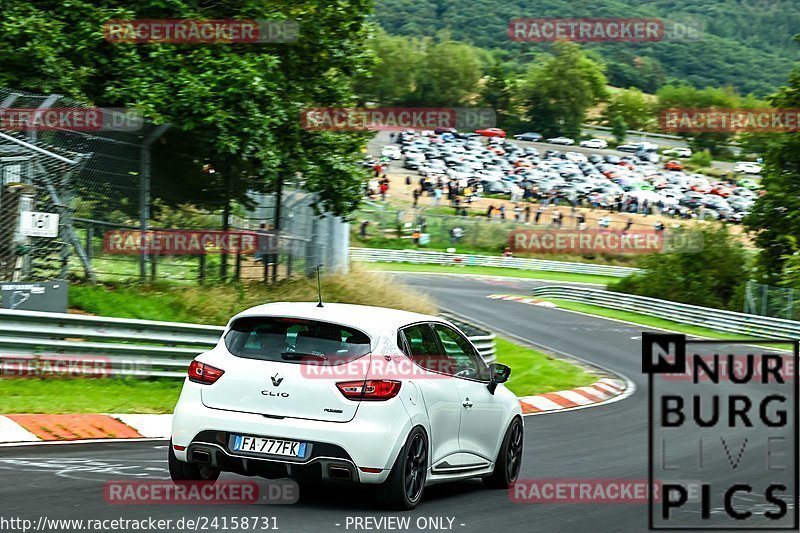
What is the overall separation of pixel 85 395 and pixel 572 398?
9327 mm

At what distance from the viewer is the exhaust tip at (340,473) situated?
24.3ft

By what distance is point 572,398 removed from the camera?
19.7m

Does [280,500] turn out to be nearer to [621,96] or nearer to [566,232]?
[566,232]

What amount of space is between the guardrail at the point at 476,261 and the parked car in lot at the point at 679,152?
57.9 m

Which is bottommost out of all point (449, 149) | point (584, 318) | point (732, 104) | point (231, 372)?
point (584, 318)

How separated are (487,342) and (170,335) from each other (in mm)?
7788

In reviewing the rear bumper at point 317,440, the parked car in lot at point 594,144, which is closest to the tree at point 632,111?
the parked car in lot at point 594,144

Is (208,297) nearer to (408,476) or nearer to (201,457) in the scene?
(201,457)

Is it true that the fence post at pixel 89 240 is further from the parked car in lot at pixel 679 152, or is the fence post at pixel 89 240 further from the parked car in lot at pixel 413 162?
the parked car in lot at pixel 679 152

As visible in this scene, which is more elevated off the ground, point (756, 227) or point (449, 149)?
point (449, 149)

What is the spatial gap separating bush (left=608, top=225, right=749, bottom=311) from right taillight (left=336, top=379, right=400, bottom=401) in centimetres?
3790

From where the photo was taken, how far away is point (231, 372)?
7.65m

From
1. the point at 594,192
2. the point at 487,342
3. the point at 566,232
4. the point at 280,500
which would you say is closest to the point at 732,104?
the point at 594,192

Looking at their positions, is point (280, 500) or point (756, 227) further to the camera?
point (756, 227)
